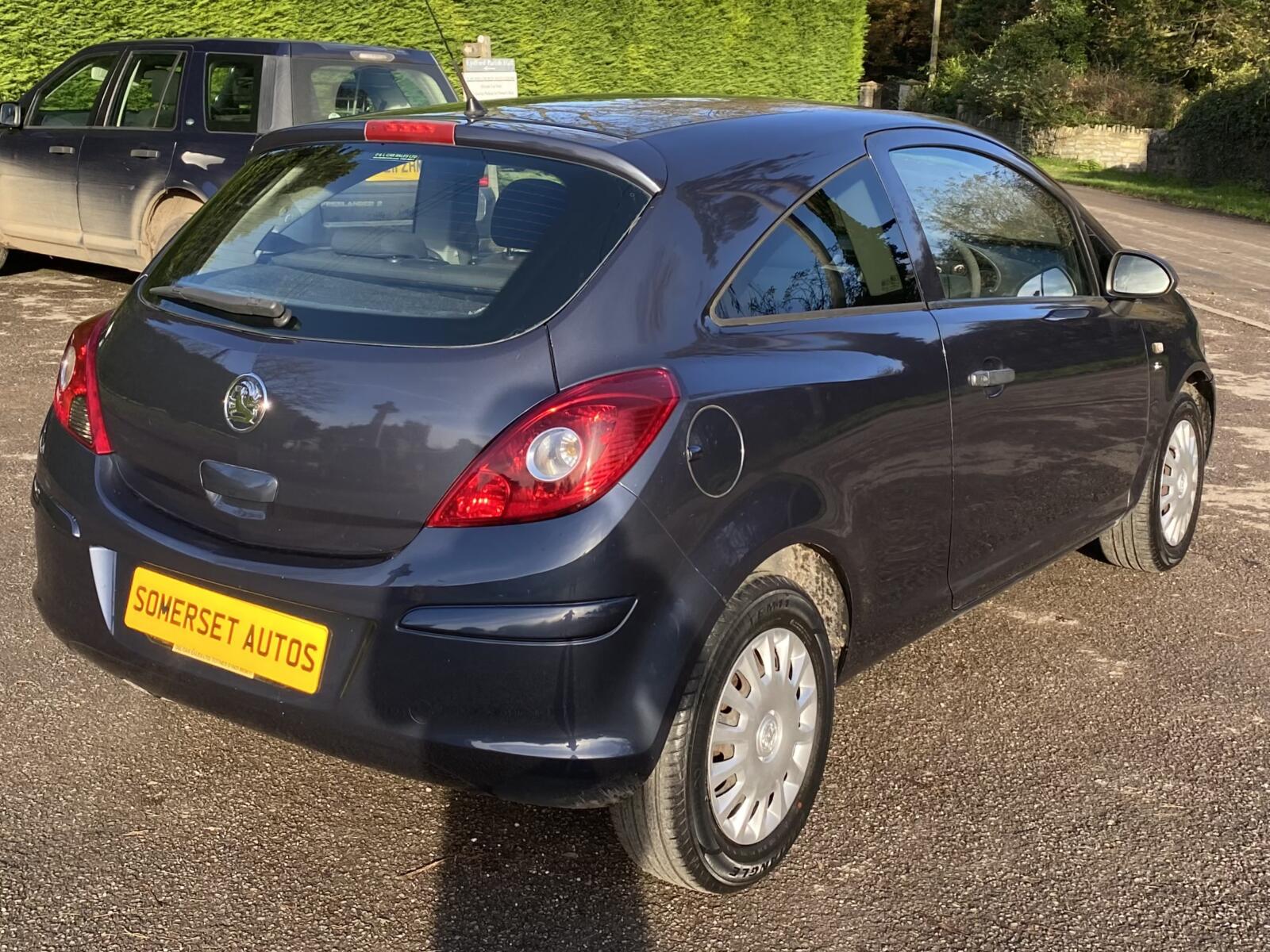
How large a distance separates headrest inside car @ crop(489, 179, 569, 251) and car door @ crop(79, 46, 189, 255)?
292 inches

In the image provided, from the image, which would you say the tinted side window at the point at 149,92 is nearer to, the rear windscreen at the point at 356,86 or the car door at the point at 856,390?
the rear windscreen at the point at 356,86

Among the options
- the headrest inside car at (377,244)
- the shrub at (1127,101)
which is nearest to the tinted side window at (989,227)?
the headrest inside car at (377,244)

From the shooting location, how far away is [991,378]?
12.1 ft

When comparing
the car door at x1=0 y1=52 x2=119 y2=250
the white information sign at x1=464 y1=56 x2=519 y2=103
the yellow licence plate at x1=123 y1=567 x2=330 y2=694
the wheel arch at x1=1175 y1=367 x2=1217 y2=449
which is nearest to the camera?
the yellow licence plate at x1=123 y1=567 x2=330 y2=694

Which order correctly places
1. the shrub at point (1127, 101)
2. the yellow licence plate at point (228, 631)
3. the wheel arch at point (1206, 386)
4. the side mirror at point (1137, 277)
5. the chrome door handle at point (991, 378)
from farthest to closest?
1. the shrub at point (1127, 101)
2. the wheel arch at point (1206, 386)
3. the side mirror at point (1137, 277)
4. the chrome door handle at point (991, 378)
5. the yellow licence plate at point (228, 631)

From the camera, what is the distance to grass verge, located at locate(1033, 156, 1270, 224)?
76.5 feet

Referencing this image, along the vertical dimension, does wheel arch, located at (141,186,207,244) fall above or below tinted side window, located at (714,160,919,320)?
below

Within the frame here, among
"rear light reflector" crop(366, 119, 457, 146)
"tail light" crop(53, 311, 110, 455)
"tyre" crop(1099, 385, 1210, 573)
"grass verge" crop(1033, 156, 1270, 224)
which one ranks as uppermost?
"rear light reflector" crop(366, 119, 457, 146)

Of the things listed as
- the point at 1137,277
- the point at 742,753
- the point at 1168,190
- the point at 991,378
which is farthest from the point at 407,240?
the point at 1168,190

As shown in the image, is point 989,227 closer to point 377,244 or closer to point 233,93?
point 377,244

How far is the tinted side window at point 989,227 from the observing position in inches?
146

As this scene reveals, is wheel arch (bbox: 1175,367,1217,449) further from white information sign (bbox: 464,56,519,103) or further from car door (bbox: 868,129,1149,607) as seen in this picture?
white information sign (bbox: 464,56,519,103)

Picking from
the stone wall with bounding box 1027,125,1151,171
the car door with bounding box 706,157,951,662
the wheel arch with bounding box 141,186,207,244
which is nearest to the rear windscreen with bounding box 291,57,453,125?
the wheel arch with bounding box 141,186,207,244

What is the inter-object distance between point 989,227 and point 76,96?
8827mm
